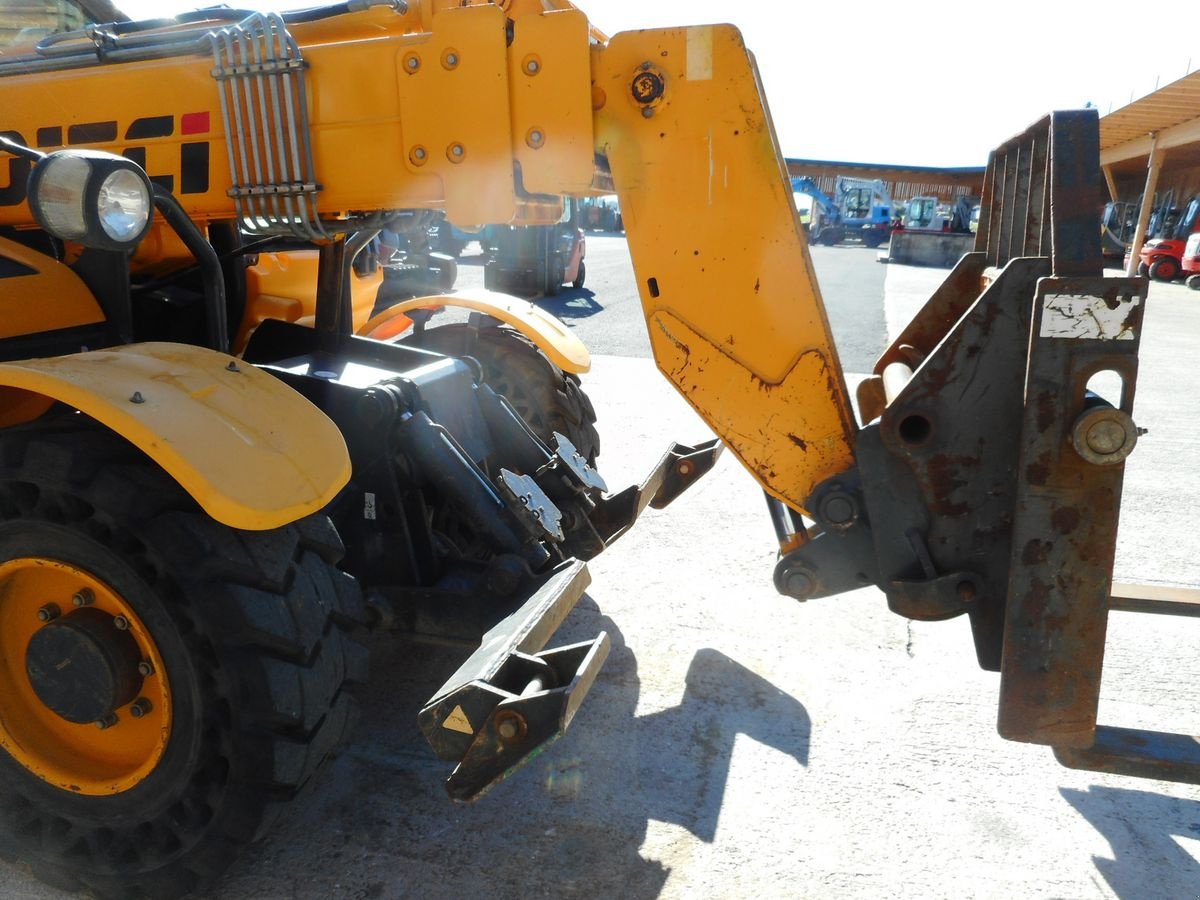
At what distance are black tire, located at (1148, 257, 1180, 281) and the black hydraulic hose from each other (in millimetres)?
25647

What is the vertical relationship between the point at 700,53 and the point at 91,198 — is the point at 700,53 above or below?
above

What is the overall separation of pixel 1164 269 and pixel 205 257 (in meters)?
26.1

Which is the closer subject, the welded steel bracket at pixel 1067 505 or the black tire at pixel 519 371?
the welded steel bracket at pixel 1067 505

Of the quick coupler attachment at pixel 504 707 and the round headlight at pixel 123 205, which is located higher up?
the round headlight at pixel 123 205

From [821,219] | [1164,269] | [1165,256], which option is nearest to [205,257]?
[1165,256]

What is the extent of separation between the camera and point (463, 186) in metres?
2.61

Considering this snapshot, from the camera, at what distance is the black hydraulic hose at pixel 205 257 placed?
8.41ft

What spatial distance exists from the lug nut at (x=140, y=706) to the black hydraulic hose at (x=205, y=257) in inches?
43.6

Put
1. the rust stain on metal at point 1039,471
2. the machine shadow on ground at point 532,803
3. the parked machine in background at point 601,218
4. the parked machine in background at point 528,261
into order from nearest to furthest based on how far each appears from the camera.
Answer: the rust stain on metal at point 1039,471 → the machine shadow on ground at point 532,803 → the parked machine in background at point 528,261 → the parked machine in background at point 601,218

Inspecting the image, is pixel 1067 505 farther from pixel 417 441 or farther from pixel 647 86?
pixel 417 441

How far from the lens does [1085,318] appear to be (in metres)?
2.08

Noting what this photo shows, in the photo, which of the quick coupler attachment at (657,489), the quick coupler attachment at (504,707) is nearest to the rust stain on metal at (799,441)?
the quick coupler attachment at (504,707)

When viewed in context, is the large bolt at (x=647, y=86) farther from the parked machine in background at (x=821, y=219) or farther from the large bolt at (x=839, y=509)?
the parked machine in background at (x=821, y=219)

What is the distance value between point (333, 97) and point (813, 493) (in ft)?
5.84
